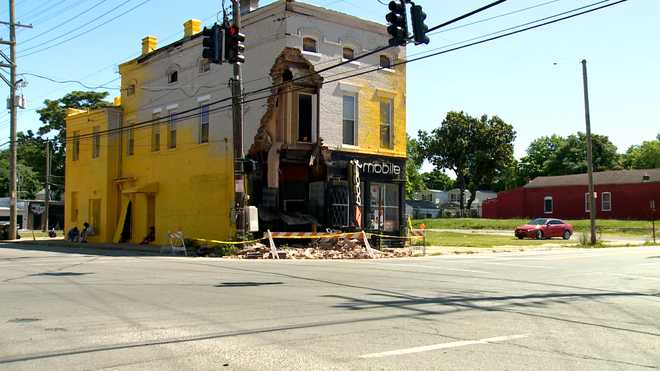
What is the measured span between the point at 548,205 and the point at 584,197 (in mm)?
4682

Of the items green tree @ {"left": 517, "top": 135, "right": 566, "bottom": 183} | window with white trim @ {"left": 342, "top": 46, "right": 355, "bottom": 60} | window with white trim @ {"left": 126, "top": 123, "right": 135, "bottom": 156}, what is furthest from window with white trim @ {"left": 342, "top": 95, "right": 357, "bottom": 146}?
green tree @ {"left": 517, "top": 135, "right": 566, "bottom": 183}

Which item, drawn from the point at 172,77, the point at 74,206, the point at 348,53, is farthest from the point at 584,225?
the point at 74,206

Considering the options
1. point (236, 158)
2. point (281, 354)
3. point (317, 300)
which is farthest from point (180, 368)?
point (236, 158)

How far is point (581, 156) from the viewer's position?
93.6 meters

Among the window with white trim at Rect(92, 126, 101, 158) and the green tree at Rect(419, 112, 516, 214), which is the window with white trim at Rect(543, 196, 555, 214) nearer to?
the green tree at Rect(419, 112, 516, 214)

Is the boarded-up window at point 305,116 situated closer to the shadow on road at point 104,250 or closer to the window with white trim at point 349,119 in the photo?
the window with white trim at point 349,119

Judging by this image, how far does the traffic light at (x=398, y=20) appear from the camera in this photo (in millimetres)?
14562

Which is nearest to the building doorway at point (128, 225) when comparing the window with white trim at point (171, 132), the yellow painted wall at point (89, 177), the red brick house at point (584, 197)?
the yellow painted wall at point (89, 177)

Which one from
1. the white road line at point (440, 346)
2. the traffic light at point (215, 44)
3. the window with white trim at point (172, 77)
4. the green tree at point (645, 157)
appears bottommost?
the white road line at point (440, 346)

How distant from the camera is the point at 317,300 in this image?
35.0 ft

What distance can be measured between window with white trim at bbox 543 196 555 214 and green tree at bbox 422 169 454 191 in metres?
67.3

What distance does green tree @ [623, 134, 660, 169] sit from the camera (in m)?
92.0

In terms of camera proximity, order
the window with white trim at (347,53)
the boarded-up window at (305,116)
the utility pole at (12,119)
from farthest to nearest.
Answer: the utility pole at (12,119)
the window with white trim at (347,53)
the boarded-up window at (305,116)

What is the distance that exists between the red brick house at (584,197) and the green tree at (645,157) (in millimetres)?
31458
